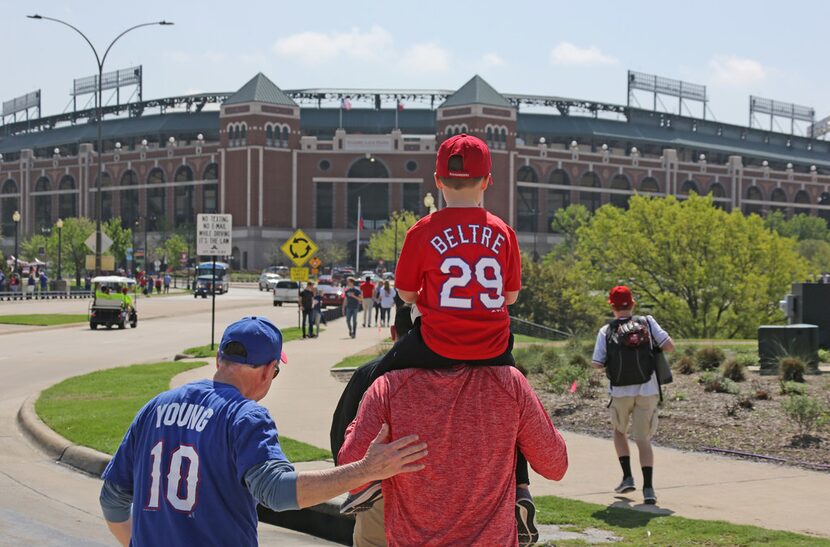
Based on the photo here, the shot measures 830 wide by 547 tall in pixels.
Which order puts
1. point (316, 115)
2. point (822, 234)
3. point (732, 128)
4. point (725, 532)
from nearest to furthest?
point (725, 532)
point (822, 234)
point (316, 115)
point (732, 128)

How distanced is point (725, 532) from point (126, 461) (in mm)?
5090

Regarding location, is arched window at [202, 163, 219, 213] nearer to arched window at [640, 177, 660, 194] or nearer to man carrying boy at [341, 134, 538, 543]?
arched window at [640, 177, 660, 194]

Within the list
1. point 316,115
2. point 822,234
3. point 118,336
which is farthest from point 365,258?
point 118,336

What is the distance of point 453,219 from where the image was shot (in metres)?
3.97

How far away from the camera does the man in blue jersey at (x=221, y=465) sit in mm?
3600

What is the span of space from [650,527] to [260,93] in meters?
108

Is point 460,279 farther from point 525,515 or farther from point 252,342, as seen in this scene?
point 525,515

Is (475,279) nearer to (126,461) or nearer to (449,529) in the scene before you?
(449,529)

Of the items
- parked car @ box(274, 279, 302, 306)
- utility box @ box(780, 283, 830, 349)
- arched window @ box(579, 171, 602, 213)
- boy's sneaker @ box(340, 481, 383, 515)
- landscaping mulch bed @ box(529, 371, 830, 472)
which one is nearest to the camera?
boy's sneaker @ box(340, 481, 383, 515)

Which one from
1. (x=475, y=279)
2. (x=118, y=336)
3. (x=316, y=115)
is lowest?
(x=118, y=336)

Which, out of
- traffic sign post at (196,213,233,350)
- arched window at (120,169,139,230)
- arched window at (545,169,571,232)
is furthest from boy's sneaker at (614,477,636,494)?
arched window at (120,169,139,230)

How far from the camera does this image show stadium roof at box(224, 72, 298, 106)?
112250 mm

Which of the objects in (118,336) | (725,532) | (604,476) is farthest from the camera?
(118,336)

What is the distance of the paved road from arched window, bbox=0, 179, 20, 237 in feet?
296
